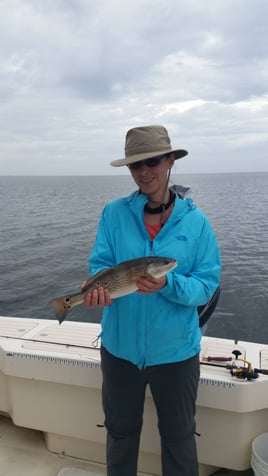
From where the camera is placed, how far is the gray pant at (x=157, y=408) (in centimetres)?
265

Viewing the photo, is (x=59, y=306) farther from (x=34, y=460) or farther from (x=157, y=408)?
(x=34, y=460)

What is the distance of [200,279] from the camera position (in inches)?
100

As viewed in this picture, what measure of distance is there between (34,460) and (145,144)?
3341 mm

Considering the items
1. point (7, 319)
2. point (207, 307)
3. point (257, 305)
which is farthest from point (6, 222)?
point (207, 307)

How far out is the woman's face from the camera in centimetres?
263

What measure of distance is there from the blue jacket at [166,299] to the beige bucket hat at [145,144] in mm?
347

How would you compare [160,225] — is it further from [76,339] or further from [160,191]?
[76,339]

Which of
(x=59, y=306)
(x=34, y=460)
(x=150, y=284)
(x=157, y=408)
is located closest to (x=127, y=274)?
(x=150, y=284)

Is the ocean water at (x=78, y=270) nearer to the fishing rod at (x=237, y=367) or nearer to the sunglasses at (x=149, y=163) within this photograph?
the sunglasses at (x=149, y=163)

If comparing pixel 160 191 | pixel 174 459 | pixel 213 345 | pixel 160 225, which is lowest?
pixel 174 459

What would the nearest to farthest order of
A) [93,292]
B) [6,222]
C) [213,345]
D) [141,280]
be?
[141,280] < [93,292] < [213,345] < [6,222]

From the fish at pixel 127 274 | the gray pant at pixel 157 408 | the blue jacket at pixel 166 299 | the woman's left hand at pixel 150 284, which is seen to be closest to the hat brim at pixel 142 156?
the blue jacket at pixel 166 299

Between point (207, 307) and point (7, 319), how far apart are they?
102 inches

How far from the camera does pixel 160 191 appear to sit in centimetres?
275
